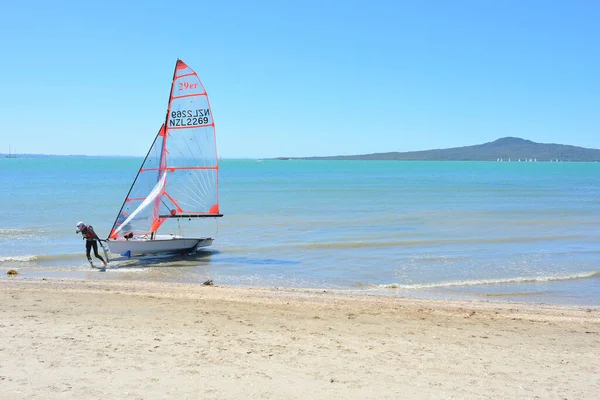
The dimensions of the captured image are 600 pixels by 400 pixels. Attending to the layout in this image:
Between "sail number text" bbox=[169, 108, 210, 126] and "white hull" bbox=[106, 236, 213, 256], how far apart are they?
3.54 m

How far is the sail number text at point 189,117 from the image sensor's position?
18359mm

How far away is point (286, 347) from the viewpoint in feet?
25.7

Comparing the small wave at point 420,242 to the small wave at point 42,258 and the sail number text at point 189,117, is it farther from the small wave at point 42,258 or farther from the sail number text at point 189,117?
the small wave at point 42,258

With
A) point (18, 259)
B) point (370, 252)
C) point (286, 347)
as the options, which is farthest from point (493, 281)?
point (18, 259)

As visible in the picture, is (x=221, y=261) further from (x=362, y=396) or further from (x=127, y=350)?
(x=362, y=396)

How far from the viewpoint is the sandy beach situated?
6.21m

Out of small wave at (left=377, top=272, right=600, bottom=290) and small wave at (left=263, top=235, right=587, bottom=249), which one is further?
small wave at (left=263, top=235, right=587, bottom=249)

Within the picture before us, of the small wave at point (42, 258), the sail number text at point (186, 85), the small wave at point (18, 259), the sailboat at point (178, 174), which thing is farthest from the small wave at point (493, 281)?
the small wave at point (18, 259)

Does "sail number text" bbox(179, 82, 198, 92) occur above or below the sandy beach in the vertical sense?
above

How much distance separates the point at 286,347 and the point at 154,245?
1059cm

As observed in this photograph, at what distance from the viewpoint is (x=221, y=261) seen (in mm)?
17250

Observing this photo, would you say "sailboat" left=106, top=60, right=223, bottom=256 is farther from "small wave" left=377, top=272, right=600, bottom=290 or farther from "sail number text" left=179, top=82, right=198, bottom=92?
"small wave" left=377, top=272, right=600, bottom=290

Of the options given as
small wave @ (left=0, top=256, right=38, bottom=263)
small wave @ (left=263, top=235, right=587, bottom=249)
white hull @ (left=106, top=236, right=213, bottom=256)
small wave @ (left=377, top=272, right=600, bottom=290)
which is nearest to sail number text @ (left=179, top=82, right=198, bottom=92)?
white hull @ (left=106, top=236, right=213, bottom=256)

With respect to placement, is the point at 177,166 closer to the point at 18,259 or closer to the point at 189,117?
the point at 189,117
